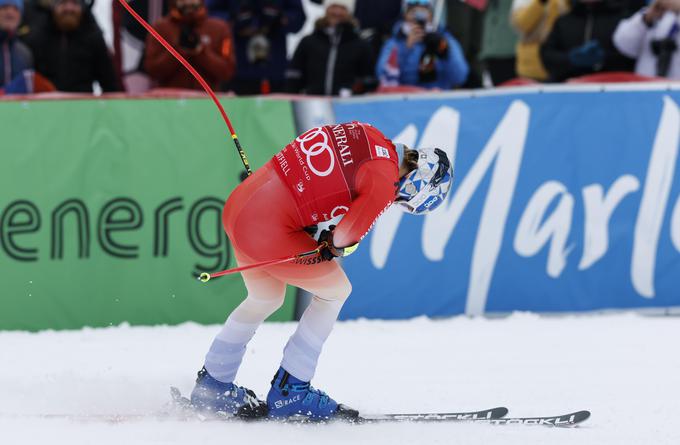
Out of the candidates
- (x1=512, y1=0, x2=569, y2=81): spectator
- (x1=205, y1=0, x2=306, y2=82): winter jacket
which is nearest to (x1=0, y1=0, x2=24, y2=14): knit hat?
(x1=205, y1=0, x2=306, y2=82): winter jacket

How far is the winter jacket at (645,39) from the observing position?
819 cm

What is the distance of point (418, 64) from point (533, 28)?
147 cm

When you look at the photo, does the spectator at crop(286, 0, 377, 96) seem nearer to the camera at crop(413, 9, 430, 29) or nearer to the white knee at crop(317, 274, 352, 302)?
the camera at crop(413, 9, 430, 29)

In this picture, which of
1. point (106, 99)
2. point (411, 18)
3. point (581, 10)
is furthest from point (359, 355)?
point (581, 10)

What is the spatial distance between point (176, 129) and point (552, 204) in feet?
9.19

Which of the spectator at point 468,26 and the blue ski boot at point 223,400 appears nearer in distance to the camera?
the blue ski boot at point 223,400

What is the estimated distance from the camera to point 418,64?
8406 mm

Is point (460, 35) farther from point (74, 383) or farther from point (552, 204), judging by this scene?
point (74, 383)

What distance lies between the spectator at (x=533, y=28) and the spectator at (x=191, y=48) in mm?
2683

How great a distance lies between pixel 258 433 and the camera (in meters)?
4.83

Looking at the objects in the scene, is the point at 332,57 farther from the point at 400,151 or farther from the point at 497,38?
the point at 400,151

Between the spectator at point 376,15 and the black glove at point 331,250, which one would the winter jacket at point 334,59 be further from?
the black glove at point 331,250

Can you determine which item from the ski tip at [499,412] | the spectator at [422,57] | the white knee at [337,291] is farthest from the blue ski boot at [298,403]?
the spectator at [422,57]

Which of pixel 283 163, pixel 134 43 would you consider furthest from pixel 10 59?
pixel 283 163
